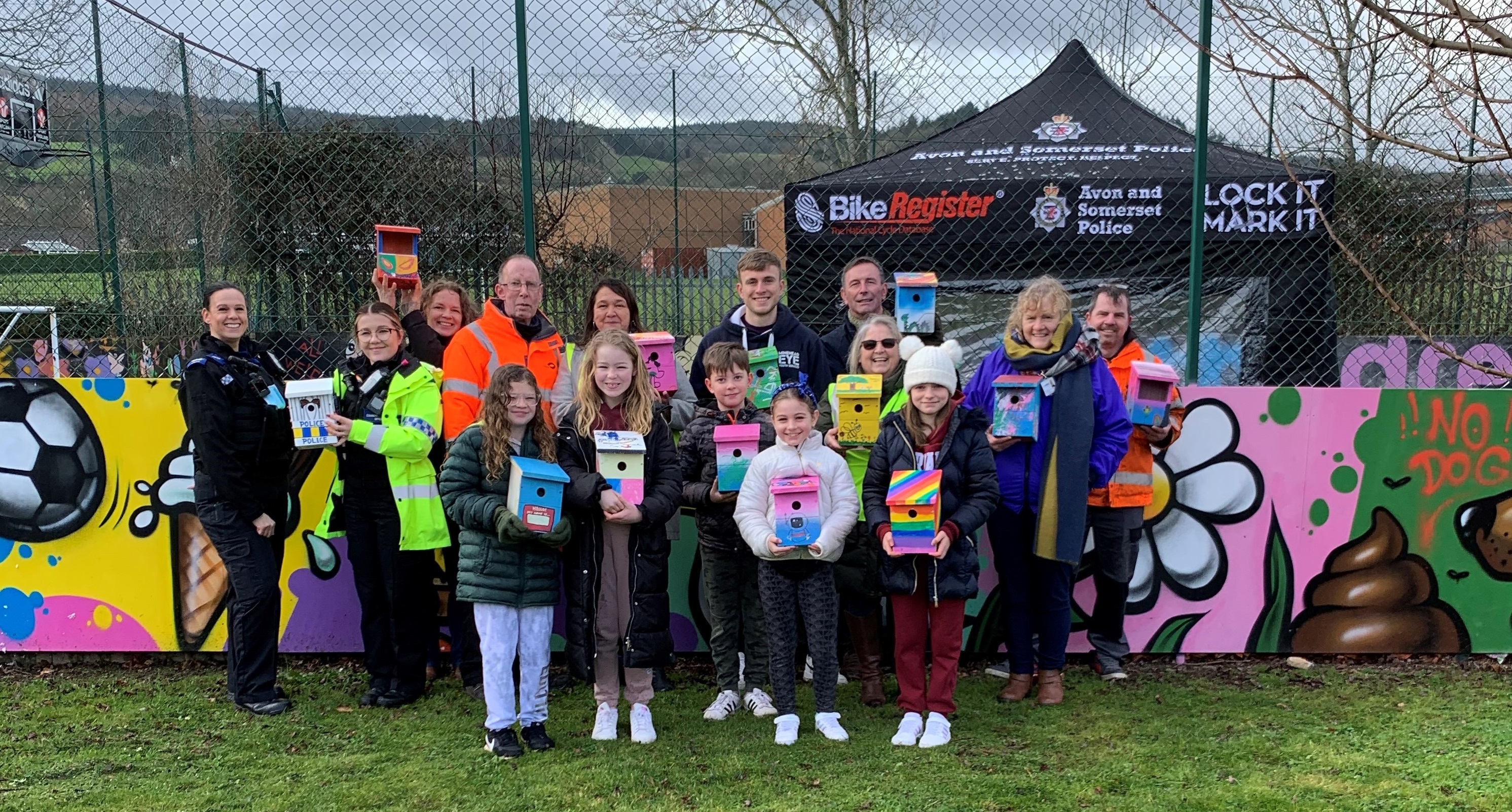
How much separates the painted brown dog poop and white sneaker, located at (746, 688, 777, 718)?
2.68 metres

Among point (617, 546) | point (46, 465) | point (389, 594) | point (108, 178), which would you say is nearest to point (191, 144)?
point (108, 178)

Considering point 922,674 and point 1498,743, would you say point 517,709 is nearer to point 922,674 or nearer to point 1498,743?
point 922,674

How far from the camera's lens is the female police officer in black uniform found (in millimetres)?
4480

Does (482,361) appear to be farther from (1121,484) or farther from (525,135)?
(1121,484)

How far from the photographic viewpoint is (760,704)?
4.60m

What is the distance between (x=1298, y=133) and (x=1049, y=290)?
9.09 feet

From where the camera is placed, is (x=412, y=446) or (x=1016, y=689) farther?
(x=1016, y=689)

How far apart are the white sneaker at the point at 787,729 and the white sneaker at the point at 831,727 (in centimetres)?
9

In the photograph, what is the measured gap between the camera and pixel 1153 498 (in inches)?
206

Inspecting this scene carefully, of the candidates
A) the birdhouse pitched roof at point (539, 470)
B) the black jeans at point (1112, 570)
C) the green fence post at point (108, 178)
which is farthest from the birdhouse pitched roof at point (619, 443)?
the green fence post at point (108, 178)

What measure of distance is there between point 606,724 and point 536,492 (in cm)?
100

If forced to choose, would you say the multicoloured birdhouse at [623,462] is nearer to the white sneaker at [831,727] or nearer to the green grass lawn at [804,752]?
the green grass lawn at [804,752]

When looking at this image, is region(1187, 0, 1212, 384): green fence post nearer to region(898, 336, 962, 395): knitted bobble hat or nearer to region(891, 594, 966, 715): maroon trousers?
region(898, 336, 962, 395): knitted bobble hat

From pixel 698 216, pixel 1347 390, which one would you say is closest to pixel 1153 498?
pixel 1347 390
